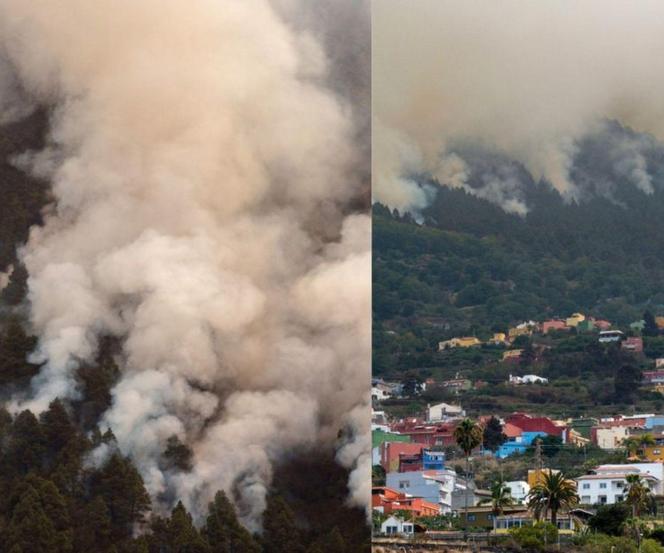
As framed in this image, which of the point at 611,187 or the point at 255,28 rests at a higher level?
the point at 255,28

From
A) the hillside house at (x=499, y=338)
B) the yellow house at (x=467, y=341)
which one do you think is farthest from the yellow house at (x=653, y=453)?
the yellow house at (x=467, y=341)

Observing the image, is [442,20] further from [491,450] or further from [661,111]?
[491,450]

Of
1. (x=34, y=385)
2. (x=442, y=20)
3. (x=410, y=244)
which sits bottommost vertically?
(x=34, y=385)

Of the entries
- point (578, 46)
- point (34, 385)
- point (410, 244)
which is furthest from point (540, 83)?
point (34, 385)

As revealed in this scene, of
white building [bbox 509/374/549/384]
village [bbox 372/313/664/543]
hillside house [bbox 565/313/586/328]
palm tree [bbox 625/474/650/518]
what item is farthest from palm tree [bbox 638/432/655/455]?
hillside house [bbox 565/313/586/328]

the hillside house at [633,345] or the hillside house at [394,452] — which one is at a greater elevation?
the hillside house at [633,345]

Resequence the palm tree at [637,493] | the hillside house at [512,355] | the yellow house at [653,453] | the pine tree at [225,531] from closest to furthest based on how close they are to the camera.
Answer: the pine tree at [225,531], the palm tree at [637,493], the yellow house at [653,453], the hillside house at [512,355]

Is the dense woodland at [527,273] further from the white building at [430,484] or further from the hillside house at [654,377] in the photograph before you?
the white building at [430,484]

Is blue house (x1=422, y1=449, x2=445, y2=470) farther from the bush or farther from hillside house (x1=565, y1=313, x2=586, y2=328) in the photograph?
hillside house (x1=565, y1=313, x2=586, y2=328)

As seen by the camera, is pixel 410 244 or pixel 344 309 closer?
pixel 344 309
